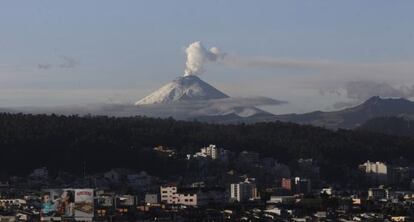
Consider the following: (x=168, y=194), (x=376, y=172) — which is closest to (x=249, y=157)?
(x=376, y=172)

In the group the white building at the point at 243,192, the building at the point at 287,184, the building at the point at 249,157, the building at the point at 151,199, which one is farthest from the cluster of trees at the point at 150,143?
the building at the point at 151,199

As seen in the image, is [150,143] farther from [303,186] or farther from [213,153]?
[303,186]

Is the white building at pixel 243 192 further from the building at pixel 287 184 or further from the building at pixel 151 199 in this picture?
the building at pixel 287 184

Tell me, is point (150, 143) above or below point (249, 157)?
above

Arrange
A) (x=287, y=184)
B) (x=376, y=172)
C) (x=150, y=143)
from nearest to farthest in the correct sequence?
(x=287, y=184) → (x=376, y=172) → (x=150, y=143)

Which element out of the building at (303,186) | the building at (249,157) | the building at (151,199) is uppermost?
the building at (249,157)

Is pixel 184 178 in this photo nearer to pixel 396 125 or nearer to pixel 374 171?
pixel 374 171
